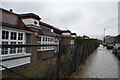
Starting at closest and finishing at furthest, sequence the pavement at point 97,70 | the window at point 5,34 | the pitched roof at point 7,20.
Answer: the pavement at point 97,70 → the window at point 5,34 → the pitched roof at point 7,20

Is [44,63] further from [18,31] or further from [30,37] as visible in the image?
[30,37]

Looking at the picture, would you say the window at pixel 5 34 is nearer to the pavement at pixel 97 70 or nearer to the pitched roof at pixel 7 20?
the pitched roof at pixel 7 20

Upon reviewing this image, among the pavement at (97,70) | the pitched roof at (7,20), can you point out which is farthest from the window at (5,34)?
the pavement at (97,70)

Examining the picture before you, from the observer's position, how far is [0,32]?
6371 mm

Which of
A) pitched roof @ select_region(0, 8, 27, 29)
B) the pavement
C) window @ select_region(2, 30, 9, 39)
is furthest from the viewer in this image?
pitched roof @ select_region(0, 8, 27, 29)

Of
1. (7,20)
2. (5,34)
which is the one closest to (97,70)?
(5,34)

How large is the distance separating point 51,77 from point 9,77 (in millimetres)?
1237

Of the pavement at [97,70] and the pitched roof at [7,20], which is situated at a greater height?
the pitched roof at [7,20]

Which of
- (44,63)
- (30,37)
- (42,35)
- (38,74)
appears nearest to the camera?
(38,74)

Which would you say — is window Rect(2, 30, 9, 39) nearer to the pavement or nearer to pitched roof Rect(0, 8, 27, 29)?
pitched roof Rect(0, 8, 27, 29)

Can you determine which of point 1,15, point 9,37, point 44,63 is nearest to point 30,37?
point 9,37

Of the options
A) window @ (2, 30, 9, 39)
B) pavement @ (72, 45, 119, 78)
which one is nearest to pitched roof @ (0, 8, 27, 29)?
window @ (2, 30, 9, 39)

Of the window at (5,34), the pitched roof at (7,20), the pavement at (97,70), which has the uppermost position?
the pitched roof at (7,20)

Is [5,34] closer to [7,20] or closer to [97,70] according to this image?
[7,20]
